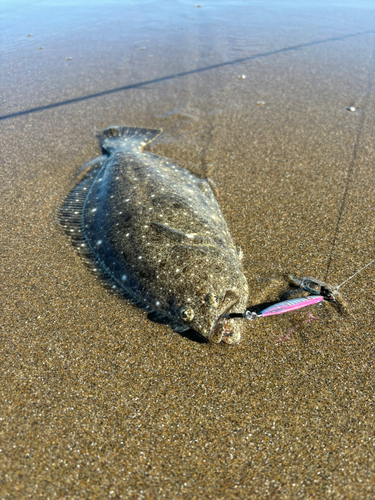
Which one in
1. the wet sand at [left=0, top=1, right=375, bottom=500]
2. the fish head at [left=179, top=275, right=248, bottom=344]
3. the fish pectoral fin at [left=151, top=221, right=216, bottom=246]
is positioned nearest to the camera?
the wet sand at [left=0, top=1, right=375, bottom=500]

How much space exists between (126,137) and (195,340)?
4.37m

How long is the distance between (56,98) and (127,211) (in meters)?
5.52

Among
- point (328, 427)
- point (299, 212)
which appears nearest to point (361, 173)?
point (299, 212)

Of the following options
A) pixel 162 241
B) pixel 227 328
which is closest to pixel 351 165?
pixel 162 241

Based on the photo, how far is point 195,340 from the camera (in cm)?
319

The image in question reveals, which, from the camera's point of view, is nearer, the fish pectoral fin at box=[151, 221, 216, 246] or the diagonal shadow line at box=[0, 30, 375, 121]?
the fish pectoral fin at box=[151, 221, 216, 246]

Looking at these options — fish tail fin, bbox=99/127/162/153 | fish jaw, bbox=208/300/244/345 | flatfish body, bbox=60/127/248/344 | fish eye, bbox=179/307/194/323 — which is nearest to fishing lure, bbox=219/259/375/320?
fish jaw, bbox=208/300/244/345

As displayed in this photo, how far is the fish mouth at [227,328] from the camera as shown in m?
3.06

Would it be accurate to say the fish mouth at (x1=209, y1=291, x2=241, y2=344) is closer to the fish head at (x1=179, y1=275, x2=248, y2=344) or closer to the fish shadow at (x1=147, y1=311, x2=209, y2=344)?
the fish head at (x1=179, y1=275, x2=248, y2=344)

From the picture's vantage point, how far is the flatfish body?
124 inches

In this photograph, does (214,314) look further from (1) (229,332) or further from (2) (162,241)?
(2) (162,241)

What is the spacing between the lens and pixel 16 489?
2223 mm

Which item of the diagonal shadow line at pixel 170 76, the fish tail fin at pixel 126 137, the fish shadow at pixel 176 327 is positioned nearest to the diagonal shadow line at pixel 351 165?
the fish shadow at pixel 176 327

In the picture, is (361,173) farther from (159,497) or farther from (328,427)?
(159,497)
